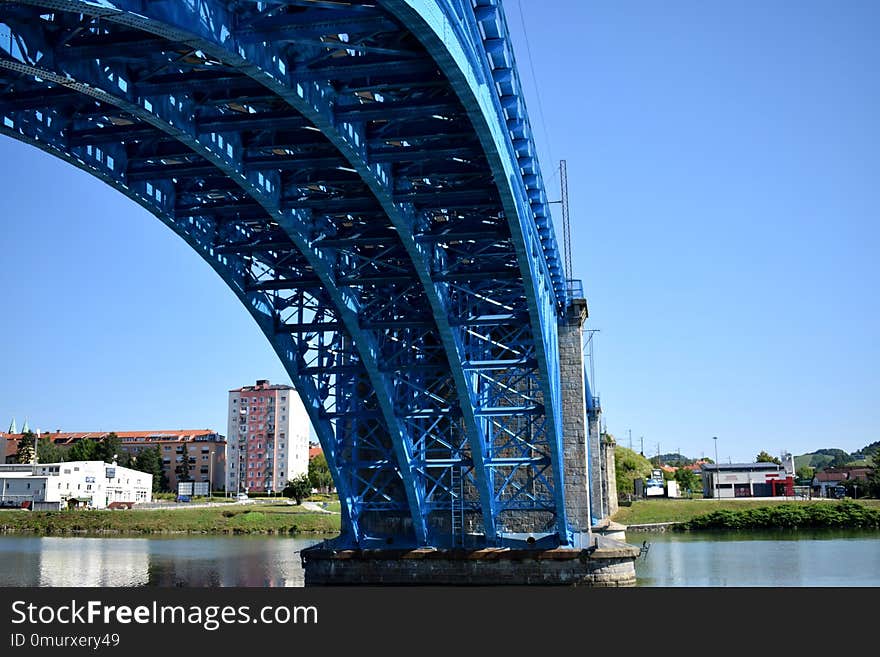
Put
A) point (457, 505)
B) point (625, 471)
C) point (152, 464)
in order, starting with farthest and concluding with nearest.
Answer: point (152, 464) < point (625, 471) < point (457, 505)

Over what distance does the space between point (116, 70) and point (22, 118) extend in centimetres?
316

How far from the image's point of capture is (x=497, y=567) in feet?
97.4

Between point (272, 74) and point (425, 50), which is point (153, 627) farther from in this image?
point (425, 50)

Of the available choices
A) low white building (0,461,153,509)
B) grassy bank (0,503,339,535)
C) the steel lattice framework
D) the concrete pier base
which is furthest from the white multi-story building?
the concrete pier base

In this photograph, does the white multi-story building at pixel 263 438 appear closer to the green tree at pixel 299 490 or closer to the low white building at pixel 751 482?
the green tree at pixel 299 490

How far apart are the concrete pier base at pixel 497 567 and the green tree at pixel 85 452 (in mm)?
91374

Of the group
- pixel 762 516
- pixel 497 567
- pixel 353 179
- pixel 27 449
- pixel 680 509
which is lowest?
pixel 762 516

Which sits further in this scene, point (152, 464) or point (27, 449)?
point (152, 464)

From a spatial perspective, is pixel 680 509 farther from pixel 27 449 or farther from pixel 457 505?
pixel 27 449

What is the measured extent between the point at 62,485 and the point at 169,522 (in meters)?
21.2

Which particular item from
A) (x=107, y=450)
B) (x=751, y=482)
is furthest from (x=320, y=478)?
(x=751, y=482)

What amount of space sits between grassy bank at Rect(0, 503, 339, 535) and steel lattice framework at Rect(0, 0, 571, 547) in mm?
41157

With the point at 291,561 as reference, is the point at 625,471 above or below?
above

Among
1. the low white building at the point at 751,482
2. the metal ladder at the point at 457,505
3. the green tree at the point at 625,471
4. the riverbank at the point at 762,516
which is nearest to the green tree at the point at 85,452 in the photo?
the green tree at the point at 625,471
